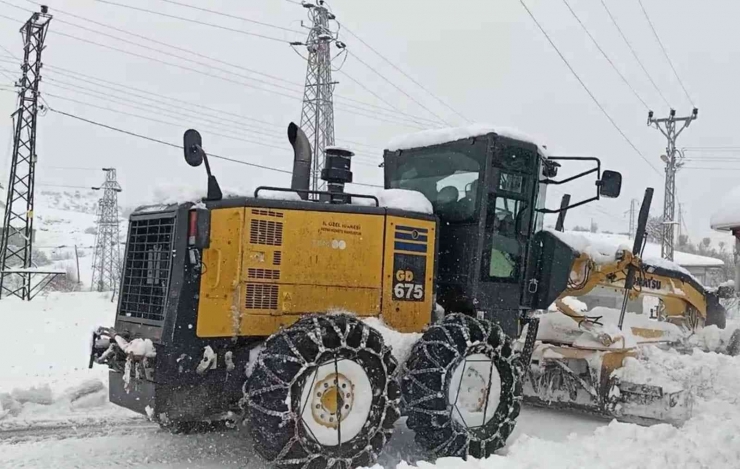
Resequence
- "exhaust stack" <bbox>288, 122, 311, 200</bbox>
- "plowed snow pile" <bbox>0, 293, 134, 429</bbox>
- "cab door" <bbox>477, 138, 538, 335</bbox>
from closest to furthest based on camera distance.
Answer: "exhaust stack" <bbox>288, 122, 311, 200</bbox>, "cab door" <bbox>477, 138, 538, 335</bbox>, "plowed snow pile" <bbox>0, 293, 134, 429</bbox>

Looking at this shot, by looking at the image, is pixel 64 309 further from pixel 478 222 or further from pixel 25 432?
pixel 478 222

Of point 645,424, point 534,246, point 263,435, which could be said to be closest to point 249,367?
point 263,435

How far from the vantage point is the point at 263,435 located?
4812 mm

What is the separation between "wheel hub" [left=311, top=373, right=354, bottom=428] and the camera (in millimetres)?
5035

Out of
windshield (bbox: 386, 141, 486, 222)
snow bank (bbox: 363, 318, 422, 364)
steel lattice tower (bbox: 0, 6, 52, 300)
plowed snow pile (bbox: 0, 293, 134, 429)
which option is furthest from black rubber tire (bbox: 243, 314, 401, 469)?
steel lattice tower (bbox: 0, 6, 52, 300)

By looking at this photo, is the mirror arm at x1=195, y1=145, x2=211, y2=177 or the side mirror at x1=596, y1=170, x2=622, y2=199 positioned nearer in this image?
the mirror arm at x1=195, y1=145, x2=211, y2=177

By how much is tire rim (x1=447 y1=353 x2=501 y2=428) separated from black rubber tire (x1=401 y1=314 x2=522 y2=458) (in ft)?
0.15

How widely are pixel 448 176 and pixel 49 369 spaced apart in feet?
20.8

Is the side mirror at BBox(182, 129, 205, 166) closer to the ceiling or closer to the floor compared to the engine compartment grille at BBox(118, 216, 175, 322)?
closer to the ceiling

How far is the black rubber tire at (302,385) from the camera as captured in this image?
4.81 m

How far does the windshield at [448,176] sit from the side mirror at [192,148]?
2.50 meters

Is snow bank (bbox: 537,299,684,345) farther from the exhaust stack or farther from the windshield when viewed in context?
the exhaust stack

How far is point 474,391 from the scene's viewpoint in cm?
590

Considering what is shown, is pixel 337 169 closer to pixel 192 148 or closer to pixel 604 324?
pixel 192 148
